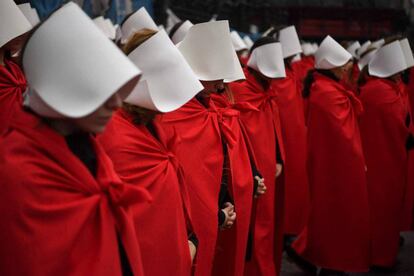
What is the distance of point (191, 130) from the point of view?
3369 mm

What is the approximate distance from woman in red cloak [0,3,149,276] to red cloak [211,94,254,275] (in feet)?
5.55

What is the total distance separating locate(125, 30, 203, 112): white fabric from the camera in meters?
2.58

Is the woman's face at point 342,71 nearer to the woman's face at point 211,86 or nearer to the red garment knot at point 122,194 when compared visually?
the woman's face at point 211,86

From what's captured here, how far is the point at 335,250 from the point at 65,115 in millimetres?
A: 4024

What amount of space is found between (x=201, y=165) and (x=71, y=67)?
Result: 1.59 m

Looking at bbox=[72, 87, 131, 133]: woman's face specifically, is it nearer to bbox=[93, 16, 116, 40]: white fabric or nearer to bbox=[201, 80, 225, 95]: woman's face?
bbox=[201, 80, 225, 95]: woman's face

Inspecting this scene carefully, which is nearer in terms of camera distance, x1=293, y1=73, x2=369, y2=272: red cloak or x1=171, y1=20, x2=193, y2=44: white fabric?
x1=293, y1=73, x2=369, y2=272: red cloak

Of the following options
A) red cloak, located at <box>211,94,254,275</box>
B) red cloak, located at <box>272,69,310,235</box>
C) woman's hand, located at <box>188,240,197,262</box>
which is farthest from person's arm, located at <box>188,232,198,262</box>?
red cloak, located at <box>272,69,310,235</box>

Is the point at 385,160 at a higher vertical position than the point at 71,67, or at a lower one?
lower

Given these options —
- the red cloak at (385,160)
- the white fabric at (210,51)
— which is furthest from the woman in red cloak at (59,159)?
the red cloak at (385,160)

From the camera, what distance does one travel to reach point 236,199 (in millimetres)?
3688

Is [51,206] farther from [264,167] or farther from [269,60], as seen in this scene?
[269,60]

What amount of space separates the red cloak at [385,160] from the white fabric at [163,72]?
3.60m

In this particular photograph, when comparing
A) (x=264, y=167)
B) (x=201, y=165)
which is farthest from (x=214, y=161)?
(x=264, y=167)
